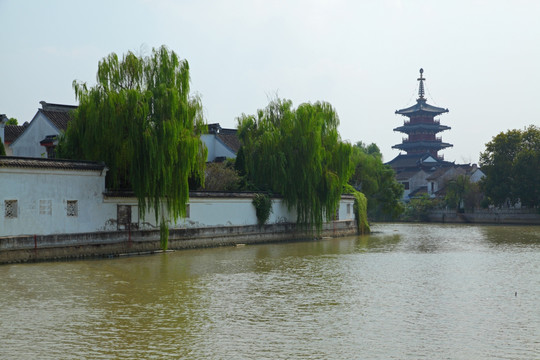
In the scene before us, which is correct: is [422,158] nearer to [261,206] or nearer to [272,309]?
[261,206]

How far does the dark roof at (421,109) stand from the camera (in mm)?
87812

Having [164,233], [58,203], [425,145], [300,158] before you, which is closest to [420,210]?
[425,145]

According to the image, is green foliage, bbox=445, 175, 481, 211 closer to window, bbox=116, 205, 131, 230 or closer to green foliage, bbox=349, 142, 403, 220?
green foliage, bbox=349, 142, 403, 220

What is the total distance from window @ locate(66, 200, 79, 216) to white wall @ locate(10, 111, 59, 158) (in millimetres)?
13524

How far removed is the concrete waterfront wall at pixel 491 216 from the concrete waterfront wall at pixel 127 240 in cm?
2931

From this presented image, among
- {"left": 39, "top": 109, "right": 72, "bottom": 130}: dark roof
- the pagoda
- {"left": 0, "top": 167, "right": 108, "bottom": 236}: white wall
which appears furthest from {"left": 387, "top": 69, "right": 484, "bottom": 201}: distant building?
{"left": 0, "top": 167, "right": 108, "bottom": 236}: white wall

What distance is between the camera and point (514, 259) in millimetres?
23125

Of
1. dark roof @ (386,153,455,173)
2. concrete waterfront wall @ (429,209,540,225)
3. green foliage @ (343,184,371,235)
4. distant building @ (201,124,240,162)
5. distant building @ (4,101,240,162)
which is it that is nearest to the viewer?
distant building @ (4,101,240,162)

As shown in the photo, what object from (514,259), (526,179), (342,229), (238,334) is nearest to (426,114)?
(526,179)

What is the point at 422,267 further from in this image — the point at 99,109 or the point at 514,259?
the point at 99,109

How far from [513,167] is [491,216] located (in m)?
7.05

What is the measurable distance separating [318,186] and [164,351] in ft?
83.2

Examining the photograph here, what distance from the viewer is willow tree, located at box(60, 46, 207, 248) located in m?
23.8

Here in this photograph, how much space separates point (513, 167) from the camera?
54094 millimetres
